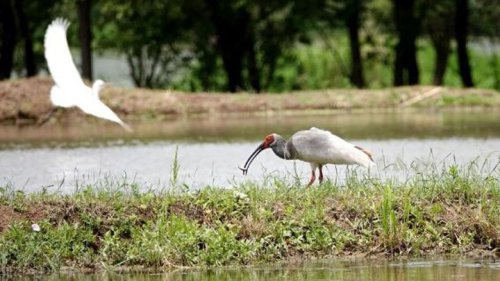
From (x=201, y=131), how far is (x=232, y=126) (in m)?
1.03

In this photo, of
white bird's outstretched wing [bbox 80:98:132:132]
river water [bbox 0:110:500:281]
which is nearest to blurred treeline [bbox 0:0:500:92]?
river water [bbox 0:110:500:281]

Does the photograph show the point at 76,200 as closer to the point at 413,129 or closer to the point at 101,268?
the point at 101,268

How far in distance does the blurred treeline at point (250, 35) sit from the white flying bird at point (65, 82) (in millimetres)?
14158

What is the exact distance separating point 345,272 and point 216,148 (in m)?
10.3

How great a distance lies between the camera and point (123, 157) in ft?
65.6

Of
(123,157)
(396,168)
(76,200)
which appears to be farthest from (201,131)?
(76,200)

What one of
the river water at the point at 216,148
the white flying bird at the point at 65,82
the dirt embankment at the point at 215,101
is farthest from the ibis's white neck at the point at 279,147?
the dirt embankment at the point at 215,101

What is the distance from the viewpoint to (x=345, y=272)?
35.5 feet

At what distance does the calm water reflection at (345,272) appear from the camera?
10.6 meters

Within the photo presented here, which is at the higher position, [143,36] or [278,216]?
[143,36]

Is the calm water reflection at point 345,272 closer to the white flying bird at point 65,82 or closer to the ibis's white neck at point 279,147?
the ibis's white neck at point 279,147

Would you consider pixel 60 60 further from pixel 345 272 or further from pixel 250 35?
pixel 250 35

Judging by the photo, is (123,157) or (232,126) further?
(232,126)

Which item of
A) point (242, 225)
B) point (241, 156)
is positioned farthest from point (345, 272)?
point (241, 156)
